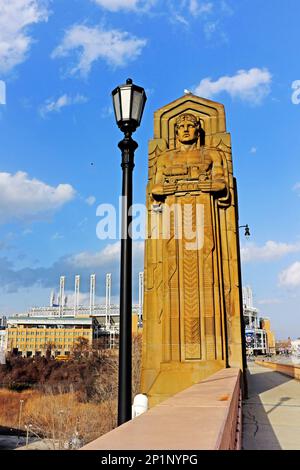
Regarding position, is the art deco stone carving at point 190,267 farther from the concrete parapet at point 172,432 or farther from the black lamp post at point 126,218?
the concrete parapet at point 172,432

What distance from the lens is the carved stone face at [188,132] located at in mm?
13969

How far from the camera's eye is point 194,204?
13102mm

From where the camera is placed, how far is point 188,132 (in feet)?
45.9

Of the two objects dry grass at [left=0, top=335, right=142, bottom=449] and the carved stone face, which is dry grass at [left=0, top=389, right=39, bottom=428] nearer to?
dry grass at [left=0, top=335, right=142, bottom=449]

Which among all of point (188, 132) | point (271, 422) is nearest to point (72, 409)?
point (188, 132)

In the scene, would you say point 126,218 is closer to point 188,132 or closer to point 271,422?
point 271,422

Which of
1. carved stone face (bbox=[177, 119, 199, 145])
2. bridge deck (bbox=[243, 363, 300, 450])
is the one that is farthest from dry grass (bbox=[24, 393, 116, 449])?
carved stone face (bbox=[177, 119, 199, 145])

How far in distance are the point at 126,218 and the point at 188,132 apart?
9837 mm

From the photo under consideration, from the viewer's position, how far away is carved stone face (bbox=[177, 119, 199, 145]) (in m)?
14.0

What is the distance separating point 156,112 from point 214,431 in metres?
14.0

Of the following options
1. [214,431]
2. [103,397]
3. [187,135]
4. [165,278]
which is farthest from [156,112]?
[103,397]

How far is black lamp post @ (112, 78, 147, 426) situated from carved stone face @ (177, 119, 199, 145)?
8990mm

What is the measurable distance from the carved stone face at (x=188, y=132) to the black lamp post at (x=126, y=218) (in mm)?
8990
